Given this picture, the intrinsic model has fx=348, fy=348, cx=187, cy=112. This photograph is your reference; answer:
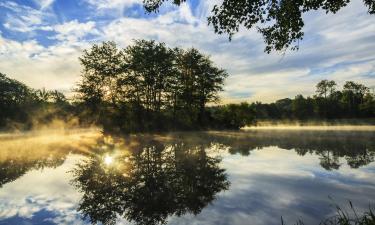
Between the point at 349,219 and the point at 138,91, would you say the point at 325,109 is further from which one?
the point at 349,219

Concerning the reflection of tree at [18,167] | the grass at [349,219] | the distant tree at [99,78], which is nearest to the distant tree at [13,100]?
the distant tree at [99,78]

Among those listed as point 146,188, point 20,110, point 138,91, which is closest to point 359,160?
point 146,188

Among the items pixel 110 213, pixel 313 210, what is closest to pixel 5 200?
pixel 110 213

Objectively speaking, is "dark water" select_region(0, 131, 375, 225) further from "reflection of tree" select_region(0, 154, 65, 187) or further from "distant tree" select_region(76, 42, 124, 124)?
"distant tree" select_region(76, 42, 124, 124)

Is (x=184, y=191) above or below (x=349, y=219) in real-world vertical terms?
below

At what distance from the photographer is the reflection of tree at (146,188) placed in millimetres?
7495

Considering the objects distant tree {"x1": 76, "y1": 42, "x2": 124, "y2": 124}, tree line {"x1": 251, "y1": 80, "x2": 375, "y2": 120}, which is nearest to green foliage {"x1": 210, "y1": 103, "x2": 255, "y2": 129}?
distant tree {"x1": 76, "y1": 42, "x2": 124, "y2": 124}

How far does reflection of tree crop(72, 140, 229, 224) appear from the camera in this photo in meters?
7.50

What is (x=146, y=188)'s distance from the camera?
980 cm

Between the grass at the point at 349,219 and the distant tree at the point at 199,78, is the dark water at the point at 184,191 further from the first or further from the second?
the distant tree at the point at 199,78

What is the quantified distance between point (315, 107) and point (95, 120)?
79937 millimetres

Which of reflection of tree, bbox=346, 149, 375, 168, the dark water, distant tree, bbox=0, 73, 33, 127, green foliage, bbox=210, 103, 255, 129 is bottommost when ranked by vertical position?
the dark water

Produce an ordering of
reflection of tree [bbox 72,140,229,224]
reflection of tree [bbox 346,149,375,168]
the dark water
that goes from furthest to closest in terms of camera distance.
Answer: reflection of tree [bbox 346,149,375,168]
reflection of tree [bbox 72,140,229,224]
the dark water

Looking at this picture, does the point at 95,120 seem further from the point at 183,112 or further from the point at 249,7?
the point at 249,7
